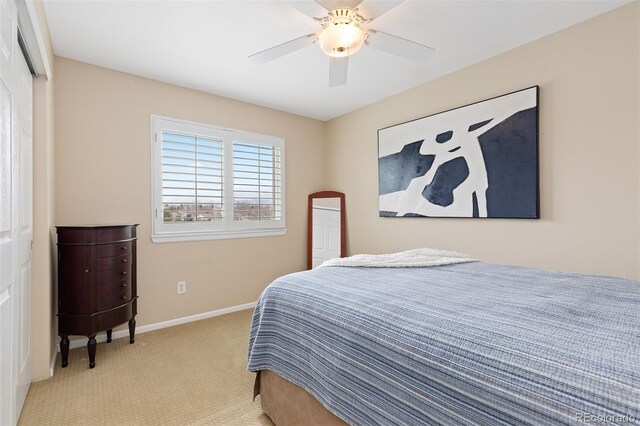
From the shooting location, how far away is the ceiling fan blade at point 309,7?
1.69m

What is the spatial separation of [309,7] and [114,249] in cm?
222

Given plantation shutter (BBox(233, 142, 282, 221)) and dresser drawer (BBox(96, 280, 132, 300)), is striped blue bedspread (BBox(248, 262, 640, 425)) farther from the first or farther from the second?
plantation shutter (BBox(233, 142, 282, 221))

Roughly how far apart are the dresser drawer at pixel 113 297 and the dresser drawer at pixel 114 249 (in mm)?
251

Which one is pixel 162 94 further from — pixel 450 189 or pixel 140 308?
pixel 450 189

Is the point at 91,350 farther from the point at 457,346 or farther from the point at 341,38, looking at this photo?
the point at 341,38

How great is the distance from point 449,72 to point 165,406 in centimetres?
344

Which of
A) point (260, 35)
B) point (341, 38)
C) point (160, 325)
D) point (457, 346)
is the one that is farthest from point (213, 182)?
point (457, 346)

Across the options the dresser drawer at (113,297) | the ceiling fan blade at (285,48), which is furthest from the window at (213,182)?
the ceiling fan blade at (285,48)

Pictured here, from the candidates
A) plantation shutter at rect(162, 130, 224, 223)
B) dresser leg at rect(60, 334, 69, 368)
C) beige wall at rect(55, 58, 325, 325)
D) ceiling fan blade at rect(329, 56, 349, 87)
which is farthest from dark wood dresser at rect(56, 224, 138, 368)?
ceiling fan blade at rect(329, 56, 349, 87)

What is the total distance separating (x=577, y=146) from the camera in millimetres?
2215

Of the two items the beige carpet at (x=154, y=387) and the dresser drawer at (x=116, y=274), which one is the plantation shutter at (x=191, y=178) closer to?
the dresser drawer at (x=116, y=274)

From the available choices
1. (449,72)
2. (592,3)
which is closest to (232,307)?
(449,72)

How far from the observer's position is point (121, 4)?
1981 mm

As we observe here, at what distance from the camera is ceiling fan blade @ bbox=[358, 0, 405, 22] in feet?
5.81
